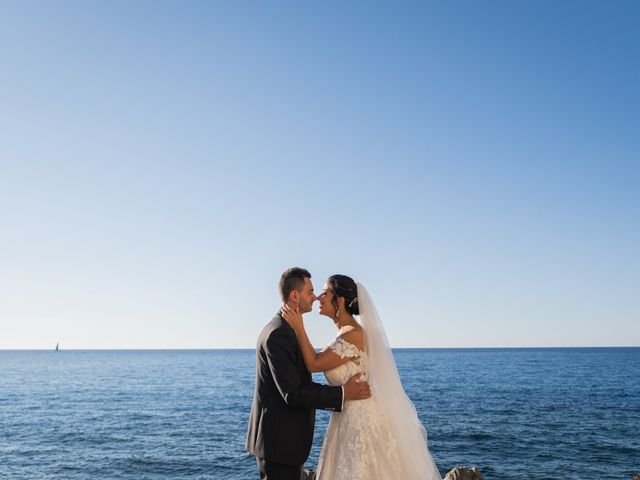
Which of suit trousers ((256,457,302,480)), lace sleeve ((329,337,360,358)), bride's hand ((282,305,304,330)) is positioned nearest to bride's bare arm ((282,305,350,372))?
bride's hand ((282,305,304,330))

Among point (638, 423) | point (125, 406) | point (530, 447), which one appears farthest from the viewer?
point (125, 406)

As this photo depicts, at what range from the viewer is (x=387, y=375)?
672 cm

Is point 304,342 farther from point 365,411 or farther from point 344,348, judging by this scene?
point 365,411

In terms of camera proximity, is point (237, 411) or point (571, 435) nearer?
point (571, 435)

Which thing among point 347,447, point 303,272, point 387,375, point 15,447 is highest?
point 303,272

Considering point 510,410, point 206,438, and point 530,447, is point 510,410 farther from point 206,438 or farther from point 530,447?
point 206,438

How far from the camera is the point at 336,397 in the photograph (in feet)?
19.8

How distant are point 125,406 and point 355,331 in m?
39.6

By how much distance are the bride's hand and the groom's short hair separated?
0.36 feet

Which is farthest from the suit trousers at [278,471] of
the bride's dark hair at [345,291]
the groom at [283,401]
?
the bride's dark hair at [345,291]

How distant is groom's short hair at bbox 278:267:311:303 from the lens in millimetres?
5953

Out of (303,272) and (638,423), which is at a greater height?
(303,272)

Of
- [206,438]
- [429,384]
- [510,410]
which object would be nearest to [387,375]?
[206,438]

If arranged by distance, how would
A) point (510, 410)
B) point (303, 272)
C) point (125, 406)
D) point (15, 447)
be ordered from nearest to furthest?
point (303, 272) < point (15, 447) < point (510, 410) < point (125, 406)
